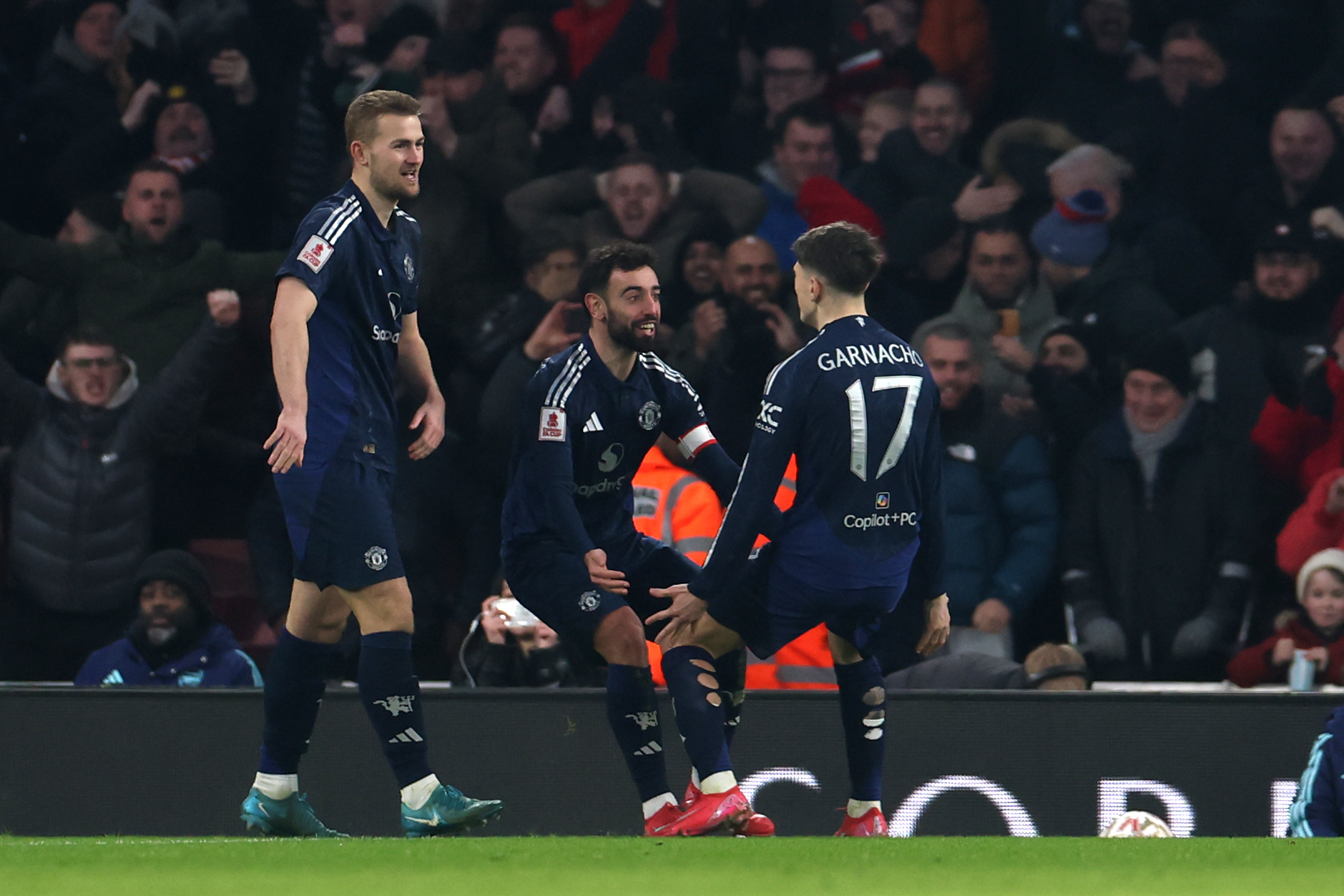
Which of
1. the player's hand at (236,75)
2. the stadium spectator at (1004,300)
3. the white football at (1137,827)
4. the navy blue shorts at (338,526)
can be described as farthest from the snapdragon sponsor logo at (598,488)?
the player's hand at (236,75)

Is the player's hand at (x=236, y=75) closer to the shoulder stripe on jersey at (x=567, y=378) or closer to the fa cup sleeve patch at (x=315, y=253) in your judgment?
the shoulder stripe on jersey at (x=567, y=378)

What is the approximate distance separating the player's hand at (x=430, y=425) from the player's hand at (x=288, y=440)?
58cm

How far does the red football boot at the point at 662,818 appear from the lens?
18.0 ft

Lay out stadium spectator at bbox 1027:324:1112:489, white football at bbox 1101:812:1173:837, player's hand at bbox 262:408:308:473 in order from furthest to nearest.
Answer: stadium spectator at bbox 1027:324:1112:489 → white football at bbox 1101:812:1173:837 → player's hand at bbox 262:408:308:473

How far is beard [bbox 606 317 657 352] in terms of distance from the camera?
18.5ft

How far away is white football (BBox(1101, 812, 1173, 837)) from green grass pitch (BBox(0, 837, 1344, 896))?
134cm

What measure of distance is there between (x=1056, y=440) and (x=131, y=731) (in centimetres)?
406

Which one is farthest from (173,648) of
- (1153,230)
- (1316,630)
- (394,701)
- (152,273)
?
(1153,230)

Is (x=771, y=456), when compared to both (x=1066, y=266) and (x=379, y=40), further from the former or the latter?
(x=379, y=40)

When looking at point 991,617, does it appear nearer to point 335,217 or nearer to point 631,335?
point 631,335

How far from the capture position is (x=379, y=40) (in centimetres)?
931

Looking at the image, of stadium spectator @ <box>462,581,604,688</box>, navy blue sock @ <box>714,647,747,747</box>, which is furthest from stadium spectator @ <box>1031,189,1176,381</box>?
navy blue sock @ <box>714,647,747,747</box>

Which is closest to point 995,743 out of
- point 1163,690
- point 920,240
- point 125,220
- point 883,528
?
point 1163,690

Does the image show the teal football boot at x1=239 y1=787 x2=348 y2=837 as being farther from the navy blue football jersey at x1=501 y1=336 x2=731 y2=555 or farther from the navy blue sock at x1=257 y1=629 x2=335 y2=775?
the navy blue football jersey at x1=501 y1=336 x2=731 y2=555
